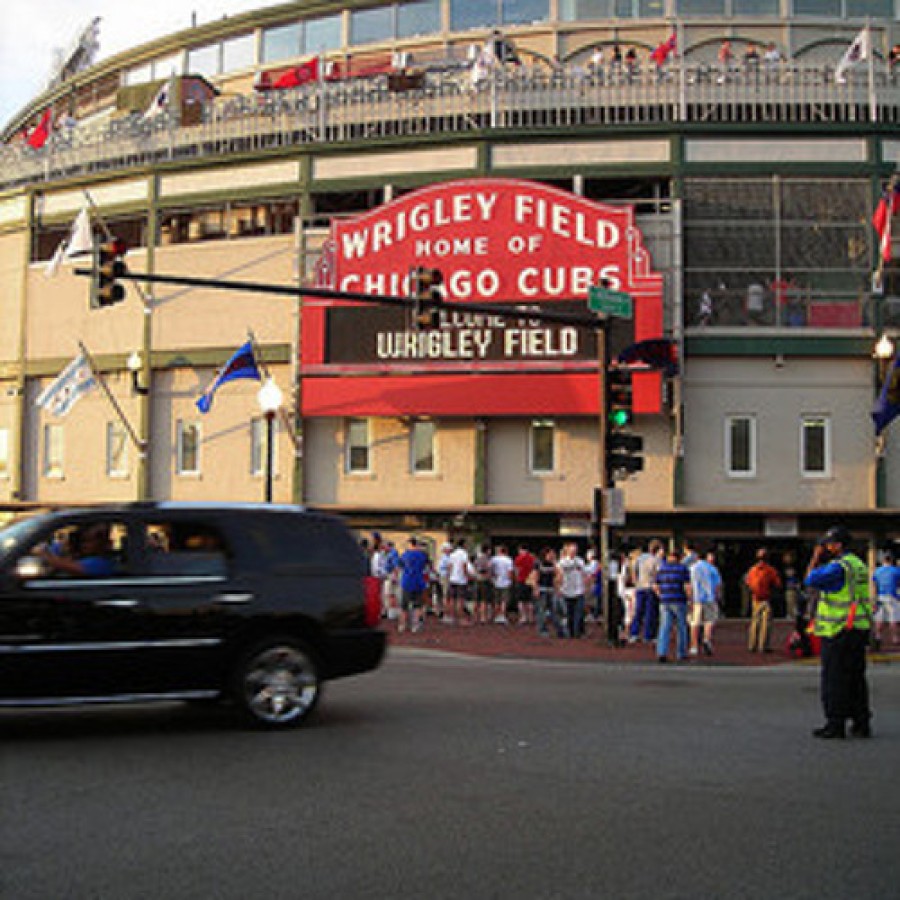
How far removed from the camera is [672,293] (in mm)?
25969

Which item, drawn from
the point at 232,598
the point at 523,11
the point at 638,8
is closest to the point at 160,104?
the point at 523,11

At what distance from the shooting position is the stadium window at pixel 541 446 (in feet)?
88.0

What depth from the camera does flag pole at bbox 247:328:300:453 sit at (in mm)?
27422

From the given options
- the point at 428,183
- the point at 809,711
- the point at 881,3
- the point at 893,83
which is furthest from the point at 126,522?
the point at 881,3

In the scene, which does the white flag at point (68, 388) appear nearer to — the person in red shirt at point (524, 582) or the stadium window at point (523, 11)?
the person in red shirt at point (524, 582)

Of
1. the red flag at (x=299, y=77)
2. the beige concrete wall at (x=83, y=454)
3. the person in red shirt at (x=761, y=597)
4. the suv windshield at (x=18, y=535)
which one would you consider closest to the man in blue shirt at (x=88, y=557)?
the suv windshield at (x=18, y=535)

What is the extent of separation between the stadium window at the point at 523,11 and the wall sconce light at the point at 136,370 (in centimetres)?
1698

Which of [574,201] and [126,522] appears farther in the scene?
[574,201]

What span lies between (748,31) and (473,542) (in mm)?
20101

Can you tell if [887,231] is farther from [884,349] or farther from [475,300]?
[475,300]

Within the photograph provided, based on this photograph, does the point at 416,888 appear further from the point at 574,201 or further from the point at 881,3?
the point at 881,3

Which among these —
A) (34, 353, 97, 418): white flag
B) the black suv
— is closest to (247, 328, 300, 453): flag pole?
(34, 353, 97, 418): white flag

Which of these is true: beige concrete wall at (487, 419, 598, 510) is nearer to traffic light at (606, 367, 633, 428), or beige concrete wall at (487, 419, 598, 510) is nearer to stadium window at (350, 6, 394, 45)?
traffic light at (606, 367, 633, 428)

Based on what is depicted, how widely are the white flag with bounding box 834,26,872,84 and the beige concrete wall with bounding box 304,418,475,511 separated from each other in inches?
476
